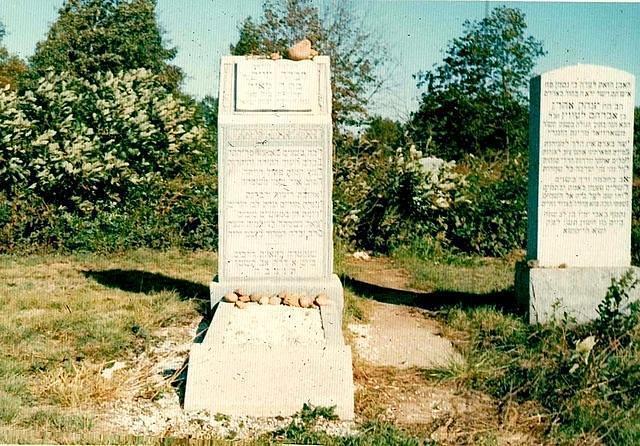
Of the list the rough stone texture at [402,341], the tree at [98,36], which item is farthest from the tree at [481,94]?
the rough stone texture at [402,341]

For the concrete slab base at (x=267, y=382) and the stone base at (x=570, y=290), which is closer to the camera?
the concrete slab base at (x=267, y=382)

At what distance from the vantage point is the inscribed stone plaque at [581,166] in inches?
253

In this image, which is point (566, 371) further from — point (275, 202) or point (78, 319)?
point (78, 319)

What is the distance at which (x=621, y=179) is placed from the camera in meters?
6.52

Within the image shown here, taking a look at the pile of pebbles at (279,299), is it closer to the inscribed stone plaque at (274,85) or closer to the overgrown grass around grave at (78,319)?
the overgrown grass around grave at (78,319)

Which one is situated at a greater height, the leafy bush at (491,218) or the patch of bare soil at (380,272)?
the leafy bush at (491,218)

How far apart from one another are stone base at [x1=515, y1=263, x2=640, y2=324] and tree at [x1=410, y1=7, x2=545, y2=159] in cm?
1712

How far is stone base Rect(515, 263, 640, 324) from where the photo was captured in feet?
21.5

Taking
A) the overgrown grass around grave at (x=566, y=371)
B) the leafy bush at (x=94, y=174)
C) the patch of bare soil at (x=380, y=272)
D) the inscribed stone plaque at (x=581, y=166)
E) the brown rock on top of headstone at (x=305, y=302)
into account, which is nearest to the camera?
the overgrown grass around grave at (x=566, y=371)

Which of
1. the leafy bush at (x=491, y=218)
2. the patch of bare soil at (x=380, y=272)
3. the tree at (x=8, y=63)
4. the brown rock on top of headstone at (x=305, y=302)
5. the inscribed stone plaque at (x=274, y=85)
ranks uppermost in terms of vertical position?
the tree at (x=8, y=63)

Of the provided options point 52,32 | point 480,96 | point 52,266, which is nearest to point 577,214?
point 52,266

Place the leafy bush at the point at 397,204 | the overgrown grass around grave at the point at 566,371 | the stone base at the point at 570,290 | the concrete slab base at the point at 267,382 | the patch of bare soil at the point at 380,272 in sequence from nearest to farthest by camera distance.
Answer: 1. the overgrown grass around grave at the point at 566,371
2. the concrete slab base at the point at 267,382
3. the stone base at the point at 570,290
4. the patch of bare soil at the point at 380,272
5. the leafy bush at the point at 397,204

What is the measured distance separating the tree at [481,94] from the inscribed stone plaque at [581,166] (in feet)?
55.7

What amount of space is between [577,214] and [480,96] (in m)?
21.1
